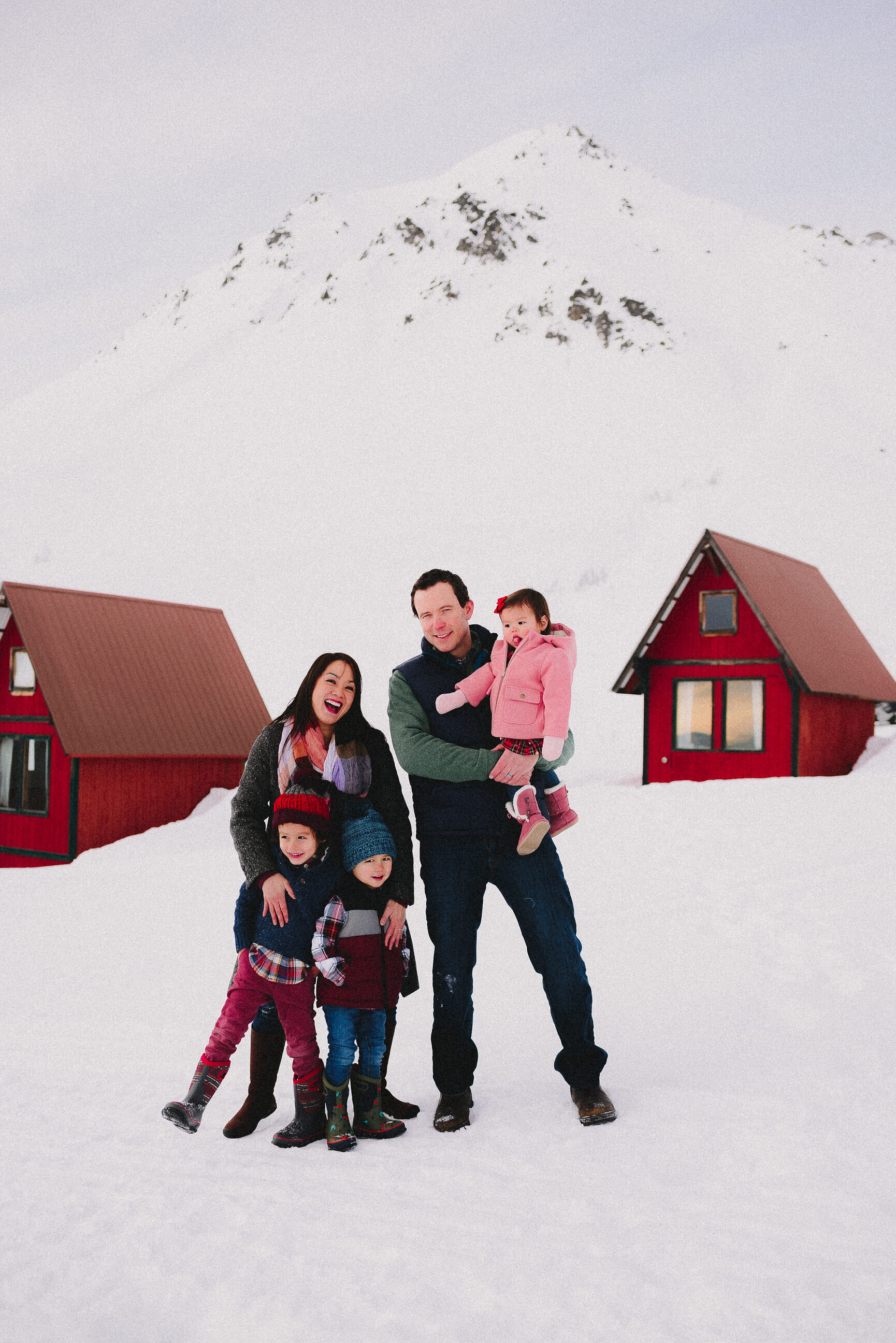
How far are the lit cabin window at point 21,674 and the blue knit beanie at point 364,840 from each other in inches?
465

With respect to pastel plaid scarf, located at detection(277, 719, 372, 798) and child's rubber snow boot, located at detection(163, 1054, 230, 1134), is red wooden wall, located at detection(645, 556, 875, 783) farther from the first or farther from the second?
child's rubber snow boot, located at detection(163, 1054, 230, 1134)

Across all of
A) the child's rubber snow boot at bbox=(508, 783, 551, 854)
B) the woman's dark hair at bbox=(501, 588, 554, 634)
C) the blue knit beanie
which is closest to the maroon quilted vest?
the blue knit beanie

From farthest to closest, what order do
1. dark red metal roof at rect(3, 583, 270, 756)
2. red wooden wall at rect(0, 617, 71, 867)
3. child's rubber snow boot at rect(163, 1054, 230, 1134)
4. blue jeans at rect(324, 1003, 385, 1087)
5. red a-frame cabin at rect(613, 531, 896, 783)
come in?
1. red a-frame cabin at rect(613, 531, 896, 783)
2. red wooden wall at rect(0, 617, 71, 867)
3. dark red metal roof at rect(3, 583, 270, 756)
4. blue jeans at rect(324, 1003, 385, 1087)
5. child's rubber snow boot at rect(163, 1054, 230, 1134)

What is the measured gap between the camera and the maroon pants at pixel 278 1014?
12.6 feet

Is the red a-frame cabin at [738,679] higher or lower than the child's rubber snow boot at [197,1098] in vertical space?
higher

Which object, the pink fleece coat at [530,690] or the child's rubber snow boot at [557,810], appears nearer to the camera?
the pink fleece coat at [530,690]

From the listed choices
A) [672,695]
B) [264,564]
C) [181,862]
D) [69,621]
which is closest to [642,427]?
[264,564]

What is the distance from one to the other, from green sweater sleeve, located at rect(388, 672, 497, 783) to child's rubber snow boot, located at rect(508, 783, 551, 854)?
0.17 meters

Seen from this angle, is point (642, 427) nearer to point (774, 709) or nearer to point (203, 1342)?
point (774, 709)

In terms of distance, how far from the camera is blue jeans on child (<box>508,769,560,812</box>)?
420 cm

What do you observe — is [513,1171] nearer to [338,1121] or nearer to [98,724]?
[338,1121]

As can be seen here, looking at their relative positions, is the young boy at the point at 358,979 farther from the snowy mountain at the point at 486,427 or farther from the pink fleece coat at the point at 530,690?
the snowy mountain at the point at 486,427

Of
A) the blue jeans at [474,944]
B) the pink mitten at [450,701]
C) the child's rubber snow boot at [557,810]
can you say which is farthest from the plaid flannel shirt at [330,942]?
the child's rubber snow boot at [557,810]

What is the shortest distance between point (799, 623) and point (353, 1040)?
1273 cm
